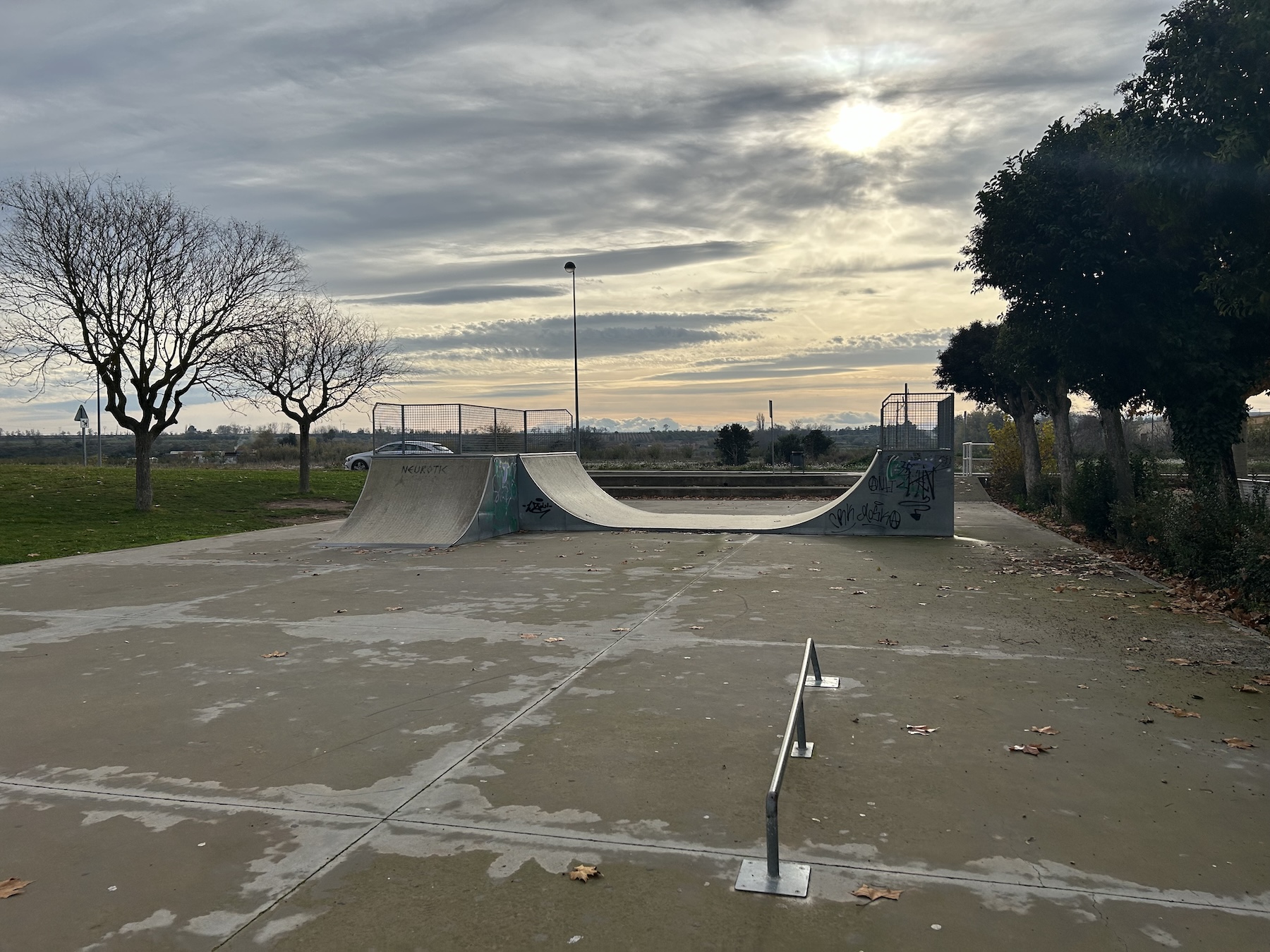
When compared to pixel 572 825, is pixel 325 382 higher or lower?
higher

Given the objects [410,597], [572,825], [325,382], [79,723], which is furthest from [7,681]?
[325,382]

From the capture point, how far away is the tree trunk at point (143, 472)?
68.4ft

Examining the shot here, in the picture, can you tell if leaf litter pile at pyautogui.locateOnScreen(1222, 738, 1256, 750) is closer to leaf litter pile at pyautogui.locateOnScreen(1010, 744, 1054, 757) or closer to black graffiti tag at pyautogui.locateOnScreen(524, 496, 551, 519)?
leaf litter pile at pyautogui.locateOnScreen(1010, 744, 1054, 757)

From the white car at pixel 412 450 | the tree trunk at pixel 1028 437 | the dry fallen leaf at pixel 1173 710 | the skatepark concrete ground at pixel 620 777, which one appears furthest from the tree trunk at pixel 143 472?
the tree trunk at pixel 1028 437

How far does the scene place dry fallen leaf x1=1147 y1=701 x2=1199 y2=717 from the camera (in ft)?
18.1

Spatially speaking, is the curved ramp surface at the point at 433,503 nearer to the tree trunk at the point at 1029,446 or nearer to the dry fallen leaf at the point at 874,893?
the dry fallen leaf at the point at 874,893

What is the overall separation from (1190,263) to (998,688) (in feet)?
30.1

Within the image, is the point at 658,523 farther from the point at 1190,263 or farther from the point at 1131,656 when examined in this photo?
the point at 1131,656

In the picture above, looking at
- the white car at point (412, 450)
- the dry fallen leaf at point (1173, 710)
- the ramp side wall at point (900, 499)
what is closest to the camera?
the dry fallen leaf at point (1173, 710)

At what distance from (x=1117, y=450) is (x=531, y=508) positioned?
1098cm

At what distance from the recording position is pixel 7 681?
6.55 metres

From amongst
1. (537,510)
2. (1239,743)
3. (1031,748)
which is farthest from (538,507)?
(1239,743)

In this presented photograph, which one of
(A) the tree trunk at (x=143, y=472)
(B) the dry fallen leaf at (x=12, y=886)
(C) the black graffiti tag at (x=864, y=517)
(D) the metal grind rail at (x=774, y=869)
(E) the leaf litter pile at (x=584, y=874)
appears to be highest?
(A) the tree trunk at (x=143, y=472)

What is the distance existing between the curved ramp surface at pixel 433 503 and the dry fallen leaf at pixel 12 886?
11680 mm
